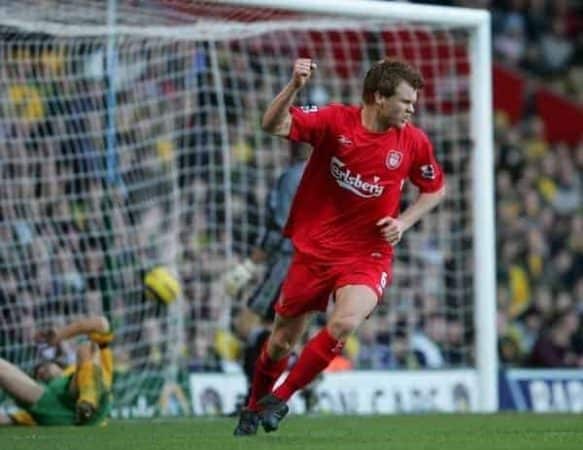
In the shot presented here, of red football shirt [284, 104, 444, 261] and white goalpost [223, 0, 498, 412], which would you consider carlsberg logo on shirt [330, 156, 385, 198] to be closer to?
red football shirt [284, 104, 444, 261]

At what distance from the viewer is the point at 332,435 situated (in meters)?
10.5

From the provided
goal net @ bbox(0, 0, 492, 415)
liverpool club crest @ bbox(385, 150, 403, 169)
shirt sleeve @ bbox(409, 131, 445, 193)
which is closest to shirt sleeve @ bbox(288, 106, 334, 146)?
liverpool club crest @ bbox(385, 150, 403, 169)

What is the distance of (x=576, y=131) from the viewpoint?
2408cm

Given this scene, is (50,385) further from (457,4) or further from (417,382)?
(457,4)

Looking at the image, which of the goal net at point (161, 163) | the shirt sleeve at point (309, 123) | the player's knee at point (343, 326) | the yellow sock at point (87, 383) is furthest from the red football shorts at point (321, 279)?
Answer: the goal net at point (161, 163)

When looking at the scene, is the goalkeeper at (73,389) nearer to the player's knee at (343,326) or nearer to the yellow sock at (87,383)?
the yellow sock at (87,383)

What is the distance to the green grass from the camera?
→ 9406mm

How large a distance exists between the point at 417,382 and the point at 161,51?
3313 mm

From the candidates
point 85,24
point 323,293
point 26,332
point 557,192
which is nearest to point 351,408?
point 26,332

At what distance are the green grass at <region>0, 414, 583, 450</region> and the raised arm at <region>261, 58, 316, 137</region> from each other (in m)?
1.55

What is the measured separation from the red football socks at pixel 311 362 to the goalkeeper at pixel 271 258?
10.2 feet

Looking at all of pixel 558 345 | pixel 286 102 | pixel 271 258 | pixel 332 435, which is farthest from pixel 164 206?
pixel 286 102

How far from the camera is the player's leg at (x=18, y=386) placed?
39.9ft

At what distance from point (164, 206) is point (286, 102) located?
19.6 feet
